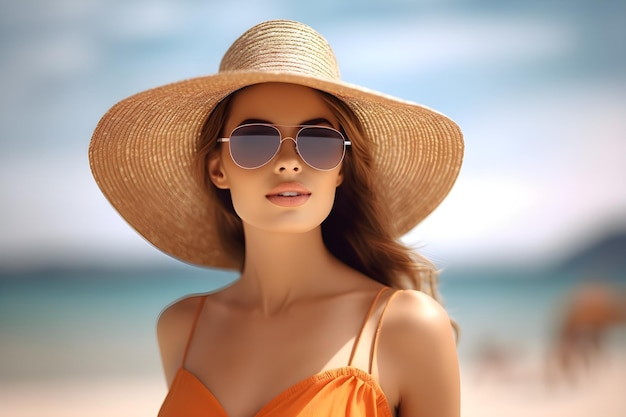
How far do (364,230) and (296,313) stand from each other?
0.40 metres

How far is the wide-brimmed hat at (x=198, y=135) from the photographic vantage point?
7.77 ft

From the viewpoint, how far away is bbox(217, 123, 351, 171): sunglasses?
2.28m

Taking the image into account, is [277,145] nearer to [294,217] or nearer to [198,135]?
[294,217]

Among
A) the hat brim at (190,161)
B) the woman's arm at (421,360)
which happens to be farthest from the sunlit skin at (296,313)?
the hat brim at (190,161)

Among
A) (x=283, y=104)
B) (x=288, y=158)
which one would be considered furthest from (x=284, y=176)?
(x=283, y=104)

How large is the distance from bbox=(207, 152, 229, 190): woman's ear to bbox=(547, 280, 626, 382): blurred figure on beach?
865cm

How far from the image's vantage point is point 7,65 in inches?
655

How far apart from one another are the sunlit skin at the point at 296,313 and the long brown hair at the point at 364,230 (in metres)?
0.08

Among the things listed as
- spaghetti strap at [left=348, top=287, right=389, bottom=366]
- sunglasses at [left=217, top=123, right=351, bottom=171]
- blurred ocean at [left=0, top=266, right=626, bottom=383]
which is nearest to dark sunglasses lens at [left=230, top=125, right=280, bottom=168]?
sunglasses at [left=217, top=123, right=351, bottom=171]

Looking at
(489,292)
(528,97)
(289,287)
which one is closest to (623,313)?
(489,292)

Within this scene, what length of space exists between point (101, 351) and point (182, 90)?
10.6 metres

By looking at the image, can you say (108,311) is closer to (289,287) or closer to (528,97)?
(528,97)

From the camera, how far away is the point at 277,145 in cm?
228

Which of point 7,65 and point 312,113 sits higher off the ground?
point 7,65
